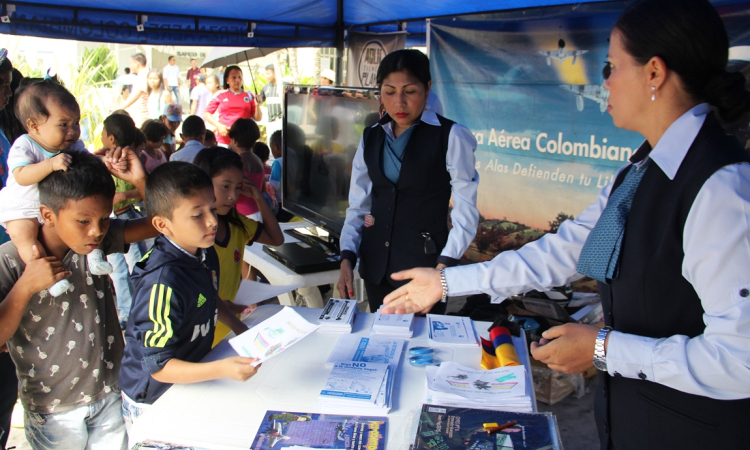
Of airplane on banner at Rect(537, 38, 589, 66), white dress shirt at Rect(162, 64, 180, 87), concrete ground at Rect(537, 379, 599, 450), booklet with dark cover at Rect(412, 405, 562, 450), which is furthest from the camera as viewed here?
white dress shirt at Rect(162, 64, 180, 87)

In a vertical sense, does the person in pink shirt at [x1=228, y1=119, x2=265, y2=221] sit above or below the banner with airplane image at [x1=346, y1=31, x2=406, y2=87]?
below

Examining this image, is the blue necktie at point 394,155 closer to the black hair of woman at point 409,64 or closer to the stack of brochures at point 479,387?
the black hair of woman at point 409,64

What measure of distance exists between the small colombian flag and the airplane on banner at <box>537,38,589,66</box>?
2.77 meters

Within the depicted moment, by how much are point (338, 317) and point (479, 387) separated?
0.63 m

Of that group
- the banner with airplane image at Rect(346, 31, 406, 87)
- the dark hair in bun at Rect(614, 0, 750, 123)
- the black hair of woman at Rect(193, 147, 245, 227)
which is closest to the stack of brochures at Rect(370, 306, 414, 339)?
the black hair of woman at Rect(193, 147, 245, 227)

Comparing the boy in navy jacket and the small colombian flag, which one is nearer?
the boy in navy jacket

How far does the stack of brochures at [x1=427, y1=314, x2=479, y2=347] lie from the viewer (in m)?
1.73

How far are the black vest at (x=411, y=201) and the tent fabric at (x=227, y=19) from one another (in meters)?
1.97

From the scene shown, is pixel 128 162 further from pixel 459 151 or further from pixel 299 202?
pixel 299 202

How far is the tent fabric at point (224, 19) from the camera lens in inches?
153

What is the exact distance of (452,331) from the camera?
1.83 m

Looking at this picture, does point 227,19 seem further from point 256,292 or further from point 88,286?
point 88,286

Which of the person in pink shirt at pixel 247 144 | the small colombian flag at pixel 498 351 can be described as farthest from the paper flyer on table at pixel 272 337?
the person in pink shirt at pixel 247 144

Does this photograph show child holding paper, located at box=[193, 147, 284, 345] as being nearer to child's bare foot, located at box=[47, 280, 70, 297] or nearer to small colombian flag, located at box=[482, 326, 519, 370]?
child's bare foot, located at box=[47, 280, 70, 297]
